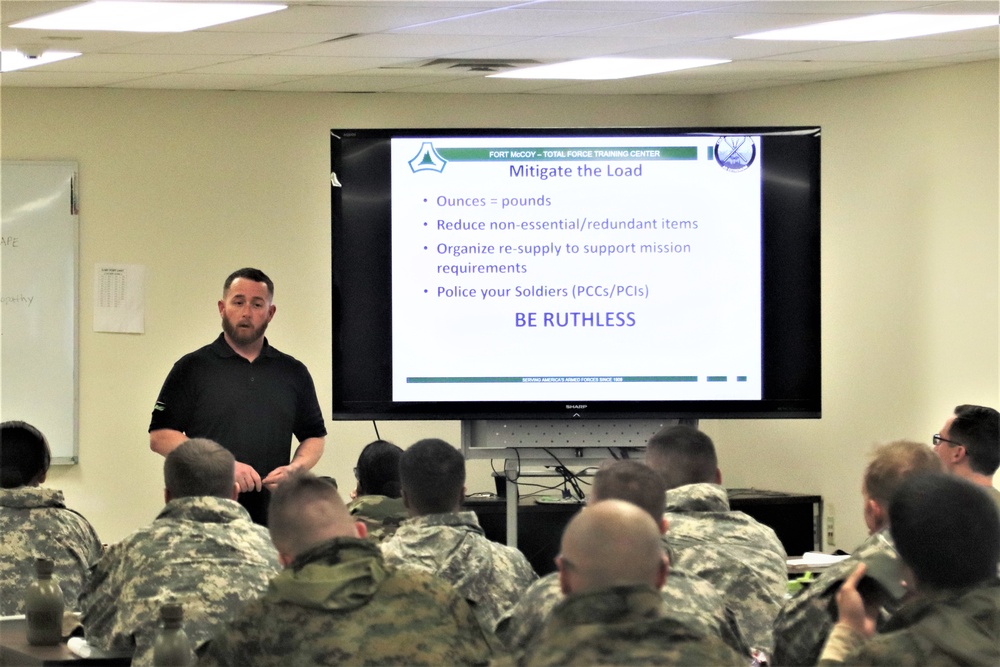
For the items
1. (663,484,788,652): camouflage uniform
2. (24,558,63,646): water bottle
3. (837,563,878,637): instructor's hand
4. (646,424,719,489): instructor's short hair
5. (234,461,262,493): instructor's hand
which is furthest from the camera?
(234,461,262,493): instructor's hand

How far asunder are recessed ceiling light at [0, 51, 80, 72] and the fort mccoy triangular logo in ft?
5.90

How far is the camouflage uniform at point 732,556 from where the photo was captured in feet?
11.3

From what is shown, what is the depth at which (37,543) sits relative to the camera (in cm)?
389

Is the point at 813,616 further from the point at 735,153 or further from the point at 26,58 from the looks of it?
the point at 26,58

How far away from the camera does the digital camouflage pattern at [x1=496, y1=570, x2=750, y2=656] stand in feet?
8.75

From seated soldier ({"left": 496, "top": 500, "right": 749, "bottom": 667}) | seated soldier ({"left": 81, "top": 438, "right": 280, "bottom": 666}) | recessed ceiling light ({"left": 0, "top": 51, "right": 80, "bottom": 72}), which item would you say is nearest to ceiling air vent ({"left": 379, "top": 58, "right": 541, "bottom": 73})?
recessed ceiling light ({"left": 0, "top": 51, "right": 80, "bottom": 72})

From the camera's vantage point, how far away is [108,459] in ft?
23.1

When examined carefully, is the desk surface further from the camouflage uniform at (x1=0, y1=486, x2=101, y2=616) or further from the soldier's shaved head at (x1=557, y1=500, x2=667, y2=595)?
the soldier's shaved head at (x1=557, y1=500, x2=667, y2=595)

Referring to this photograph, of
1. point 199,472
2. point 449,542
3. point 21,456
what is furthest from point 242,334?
point 449,542

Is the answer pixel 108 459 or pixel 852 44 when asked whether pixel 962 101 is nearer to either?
pixel 852 44

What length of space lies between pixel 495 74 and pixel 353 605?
4717 mm

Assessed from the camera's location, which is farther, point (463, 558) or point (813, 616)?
point (463, 558)

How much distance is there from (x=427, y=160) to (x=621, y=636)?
351 cm

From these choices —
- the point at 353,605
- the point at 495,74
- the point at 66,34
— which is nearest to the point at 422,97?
the point at 495,74
